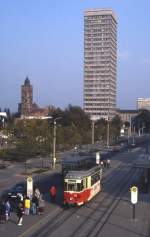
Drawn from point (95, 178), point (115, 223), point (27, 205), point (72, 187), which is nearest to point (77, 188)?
point (72, 187)

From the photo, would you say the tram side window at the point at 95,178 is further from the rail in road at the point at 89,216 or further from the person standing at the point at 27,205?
the person standing at the point at 27,205

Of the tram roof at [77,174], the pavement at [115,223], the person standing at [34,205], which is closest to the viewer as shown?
the pavement at [115,223]

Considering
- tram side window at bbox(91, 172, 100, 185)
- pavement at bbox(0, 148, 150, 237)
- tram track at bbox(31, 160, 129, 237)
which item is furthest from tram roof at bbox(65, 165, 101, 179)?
pavement at bbox(0, 148, 150, 237)

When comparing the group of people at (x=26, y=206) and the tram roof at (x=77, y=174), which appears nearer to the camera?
the group of people at (x=26, y=206)

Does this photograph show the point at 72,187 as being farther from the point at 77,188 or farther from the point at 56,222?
the point at 56,222

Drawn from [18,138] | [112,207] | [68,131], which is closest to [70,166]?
[112,207]

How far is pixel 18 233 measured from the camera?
27094mm

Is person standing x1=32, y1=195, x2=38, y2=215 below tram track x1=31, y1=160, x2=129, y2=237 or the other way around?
the other way around

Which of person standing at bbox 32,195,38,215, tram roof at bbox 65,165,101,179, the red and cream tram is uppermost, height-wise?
tram roof at bbox 65,165,101,179

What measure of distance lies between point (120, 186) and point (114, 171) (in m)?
18.6

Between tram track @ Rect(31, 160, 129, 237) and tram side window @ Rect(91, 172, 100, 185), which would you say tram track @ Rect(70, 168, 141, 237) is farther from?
tram side window @ Rect(91, 172, 100, 185)

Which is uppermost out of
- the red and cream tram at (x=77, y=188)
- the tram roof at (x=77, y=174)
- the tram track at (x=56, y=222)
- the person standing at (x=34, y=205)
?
the tram roof at (x=77, y=174)

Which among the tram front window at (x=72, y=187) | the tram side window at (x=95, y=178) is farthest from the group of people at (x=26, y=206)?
the tram side window at (x=95, y=178)

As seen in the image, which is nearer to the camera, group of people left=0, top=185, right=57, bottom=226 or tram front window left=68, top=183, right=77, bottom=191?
group of people left=0, top=185, right=57, bottom=226
